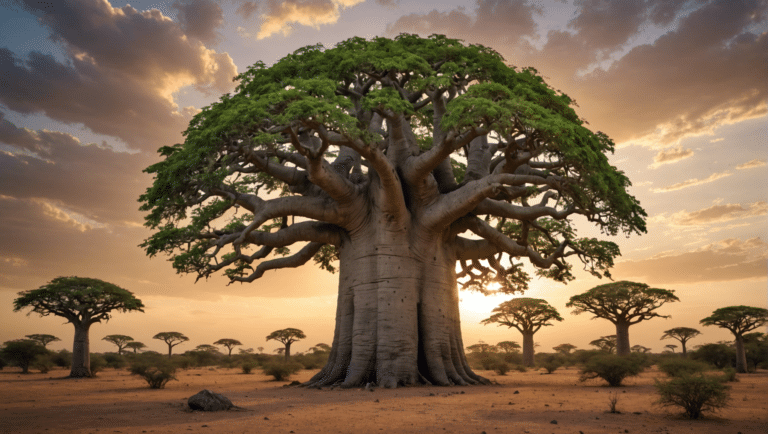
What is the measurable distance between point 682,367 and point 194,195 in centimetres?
1293

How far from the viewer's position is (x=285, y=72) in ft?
47.5

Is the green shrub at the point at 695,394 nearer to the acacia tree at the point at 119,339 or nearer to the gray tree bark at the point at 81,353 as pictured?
the gray tree bark at the point at 81,353

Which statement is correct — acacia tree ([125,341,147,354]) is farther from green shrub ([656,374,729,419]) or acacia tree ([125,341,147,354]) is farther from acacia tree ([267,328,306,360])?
green shrub ([656,374,729,419])

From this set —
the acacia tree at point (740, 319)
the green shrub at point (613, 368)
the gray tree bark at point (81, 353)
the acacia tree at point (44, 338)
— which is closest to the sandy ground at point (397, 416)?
the green shrub at point (613, 368)

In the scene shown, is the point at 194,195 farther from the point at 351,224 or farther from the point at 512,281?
the point at 512,281

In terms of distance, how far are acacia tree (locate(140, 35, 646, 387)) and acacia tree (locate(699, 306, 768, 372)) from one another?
647 inches

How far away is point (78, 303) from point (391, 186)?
1829 cm

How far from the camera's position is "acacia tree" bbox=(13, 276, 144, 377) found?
2364cm

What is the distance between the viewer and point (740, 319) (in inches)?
1050

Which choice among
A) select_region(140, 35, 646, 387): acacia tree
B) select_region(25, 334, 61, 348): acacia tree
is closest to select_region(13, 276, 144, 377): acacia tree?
select_region(140, 35, 646, 387): acacia tree

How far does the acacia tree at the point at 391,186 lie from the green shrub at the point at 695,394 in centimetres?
508

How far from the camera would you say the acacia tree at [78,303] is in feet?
77.6

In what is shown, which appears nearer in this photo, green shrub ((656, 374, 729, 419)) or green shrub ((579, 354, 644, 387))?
green shrub ((656, 374, 729, 419))

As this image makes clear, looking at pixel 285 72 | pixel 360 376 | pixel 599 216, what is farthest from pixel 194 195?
pixel 599 216
